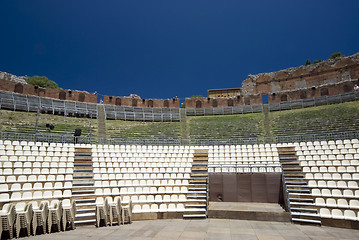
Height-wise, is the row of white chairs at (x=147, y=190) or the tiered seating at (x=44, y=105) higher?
the tiered seating at (x=44, y=105)

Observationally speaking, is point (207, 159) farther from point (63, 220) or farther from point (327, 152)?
point (63, 220)

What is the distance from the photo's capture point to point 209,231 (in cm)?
812

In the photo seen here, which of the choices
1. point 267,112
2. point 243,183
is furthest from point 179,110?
point 243,183

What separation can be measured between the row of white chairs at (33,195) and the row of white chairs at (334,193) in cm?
1091

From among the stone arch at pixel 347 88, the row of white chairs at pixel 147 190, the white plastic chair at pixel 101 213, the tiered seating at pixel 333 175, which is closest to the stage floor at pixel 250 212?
the tiered seating at pixel 333 175

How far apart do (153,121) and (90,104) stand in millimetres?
8823

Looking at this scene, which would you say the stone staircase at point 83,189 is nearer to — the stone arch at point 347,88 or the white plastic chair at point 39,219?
the white plastic chair at point 39,219

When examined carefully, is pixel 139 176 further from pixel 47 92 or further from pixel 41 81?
pixel 41 81

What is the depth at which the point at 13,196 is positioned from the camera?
9062mm

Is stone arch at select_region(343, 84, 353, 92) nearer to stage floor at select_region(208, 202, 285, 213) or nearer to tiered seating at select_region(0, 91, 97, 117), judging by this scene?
stage floor at select_region(208, 202, 285, 213)

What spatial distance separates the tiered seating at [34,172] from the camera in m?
9.45

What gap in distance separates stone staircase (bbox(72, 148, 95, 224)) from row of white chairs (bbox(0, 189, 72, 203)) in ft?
1.60

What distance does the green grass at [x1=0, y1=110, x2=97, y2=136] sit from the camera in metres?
21.1

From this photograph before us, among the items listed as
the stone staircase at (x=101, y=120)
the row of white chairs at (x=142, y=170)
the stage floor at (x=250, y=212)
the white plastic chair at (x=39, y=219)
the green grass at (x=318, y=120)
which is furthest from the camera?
the stone staircase at (x=101, y=120)
